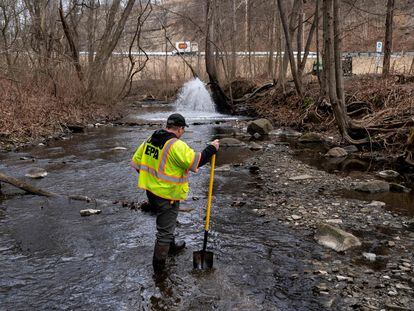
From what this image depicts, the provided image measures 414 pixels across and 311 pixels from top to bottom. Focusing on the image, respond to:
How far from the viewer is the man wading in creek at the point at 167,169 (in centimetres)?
511

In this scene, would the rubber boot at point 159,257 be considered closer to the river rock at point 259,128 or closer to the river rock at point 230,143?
the river rock at point 230,143

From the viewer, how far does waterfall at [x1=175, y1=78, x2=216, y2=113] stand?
100ft

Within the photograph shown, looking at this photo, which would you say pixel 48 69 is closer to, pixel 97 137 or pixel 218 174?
pixel 97 137

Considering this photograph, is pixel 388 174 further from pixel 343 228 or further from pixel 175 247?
pixel 175 247

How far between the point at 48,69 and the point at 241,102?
1245cm

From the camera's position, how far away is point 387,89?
51.7 ft

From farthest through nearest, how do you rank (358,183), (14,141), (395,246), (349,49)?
(349,49), (14,141), (358,183), (395,246)

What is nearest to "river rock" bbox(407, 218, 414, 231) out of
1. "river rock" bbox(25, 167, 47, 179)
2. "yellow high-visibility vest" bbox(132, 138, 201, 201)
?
"yellow high-visibility vest" bbox(132, 138, 201, 201)

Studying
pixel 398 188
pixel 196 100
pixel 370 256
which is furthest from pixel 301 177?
pixel 196 100

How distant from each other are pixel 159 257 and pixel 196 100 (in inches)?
1058

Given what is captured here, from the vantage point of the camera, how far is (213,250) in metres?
6.16

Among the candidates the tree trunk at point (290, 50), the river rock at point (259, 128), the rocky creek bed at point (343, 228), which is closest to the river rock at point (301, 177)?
the rocky creek bed at point (343, 228)

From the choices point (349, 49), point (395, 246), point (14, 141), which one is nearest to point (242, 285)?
point (395, 246)

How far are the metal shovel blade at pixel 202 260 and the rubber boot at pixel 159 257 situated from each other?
1.29 feet
